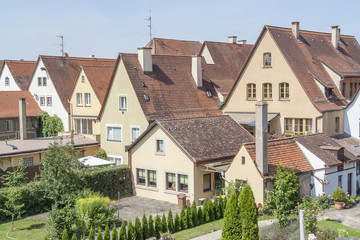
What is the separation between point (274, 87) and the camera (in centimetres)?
4112

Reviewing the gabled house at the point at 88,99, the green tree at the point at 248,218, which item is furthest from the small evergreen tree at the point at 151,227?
the gabled house at the point at 88,99

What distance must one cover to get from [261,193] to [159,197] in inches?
344

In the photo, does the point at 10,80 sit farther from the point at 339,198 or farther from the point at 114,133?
the point at 339,198

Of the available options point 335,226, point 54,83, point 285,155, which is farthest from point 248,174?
point 54,83

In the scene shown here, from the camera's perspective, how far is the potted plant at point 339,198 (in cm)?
2988

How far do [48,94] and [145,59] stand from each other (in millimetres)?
19194

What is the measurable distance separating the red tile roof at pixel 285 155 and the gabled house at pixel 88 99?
69.0 ft

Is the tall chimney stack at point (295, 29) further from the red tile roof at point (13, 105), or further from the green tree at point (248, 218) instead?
the red tile roof at point (13, 105)

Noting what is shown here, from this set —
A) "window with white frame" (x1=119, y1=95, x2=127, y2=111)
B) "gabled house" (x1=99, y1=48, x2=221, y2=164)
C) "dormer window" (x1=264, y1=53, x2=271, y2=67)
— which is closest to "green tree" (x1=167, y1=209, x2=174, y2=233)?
"gabled house" (x1=99, y1=48, x2=221, y2=164)

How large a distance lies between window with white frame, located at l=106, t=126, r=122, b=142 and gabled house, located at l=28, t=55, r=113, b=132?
11.4 metres

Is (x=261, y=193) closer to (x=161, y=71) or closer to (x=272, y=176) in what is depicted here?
(x=272, y=176)

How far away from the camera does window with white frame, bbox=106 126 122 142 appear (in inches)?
1683

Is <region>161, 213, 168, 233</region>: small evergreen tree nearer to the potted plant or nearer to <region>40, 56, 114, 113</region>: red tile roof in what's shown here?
the potted plant

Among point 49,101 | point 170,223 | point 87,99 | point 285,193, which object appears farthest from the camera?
point 49,101
